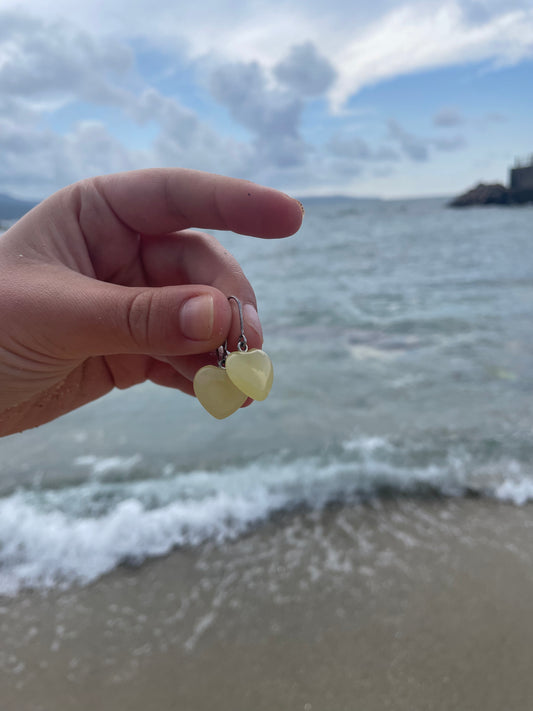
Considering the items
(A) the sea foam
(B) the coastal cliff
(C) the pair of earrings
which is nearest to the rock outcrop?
(B) the coastal cliff

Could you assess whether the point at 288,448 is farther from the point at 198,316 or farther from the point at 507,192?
the point at 507,192

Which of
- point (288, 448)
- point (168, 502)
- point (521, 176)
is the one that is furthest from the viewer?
point (521, 176)

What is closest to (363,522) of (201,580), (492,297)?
(201,580)

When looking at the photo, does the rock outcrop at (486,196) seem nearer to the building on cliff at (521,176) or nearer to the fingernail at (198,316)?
the building on cliff at (521,176)

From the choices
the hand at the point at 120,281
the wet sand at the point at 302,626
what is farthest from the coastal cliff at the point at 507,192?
the hand at the point at 120,281

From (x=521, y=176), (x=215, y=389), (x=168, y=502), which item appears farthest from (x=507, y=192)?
(x=215, y=389)

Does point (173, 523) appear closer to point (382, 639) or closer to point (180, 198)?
point (382, 639)
